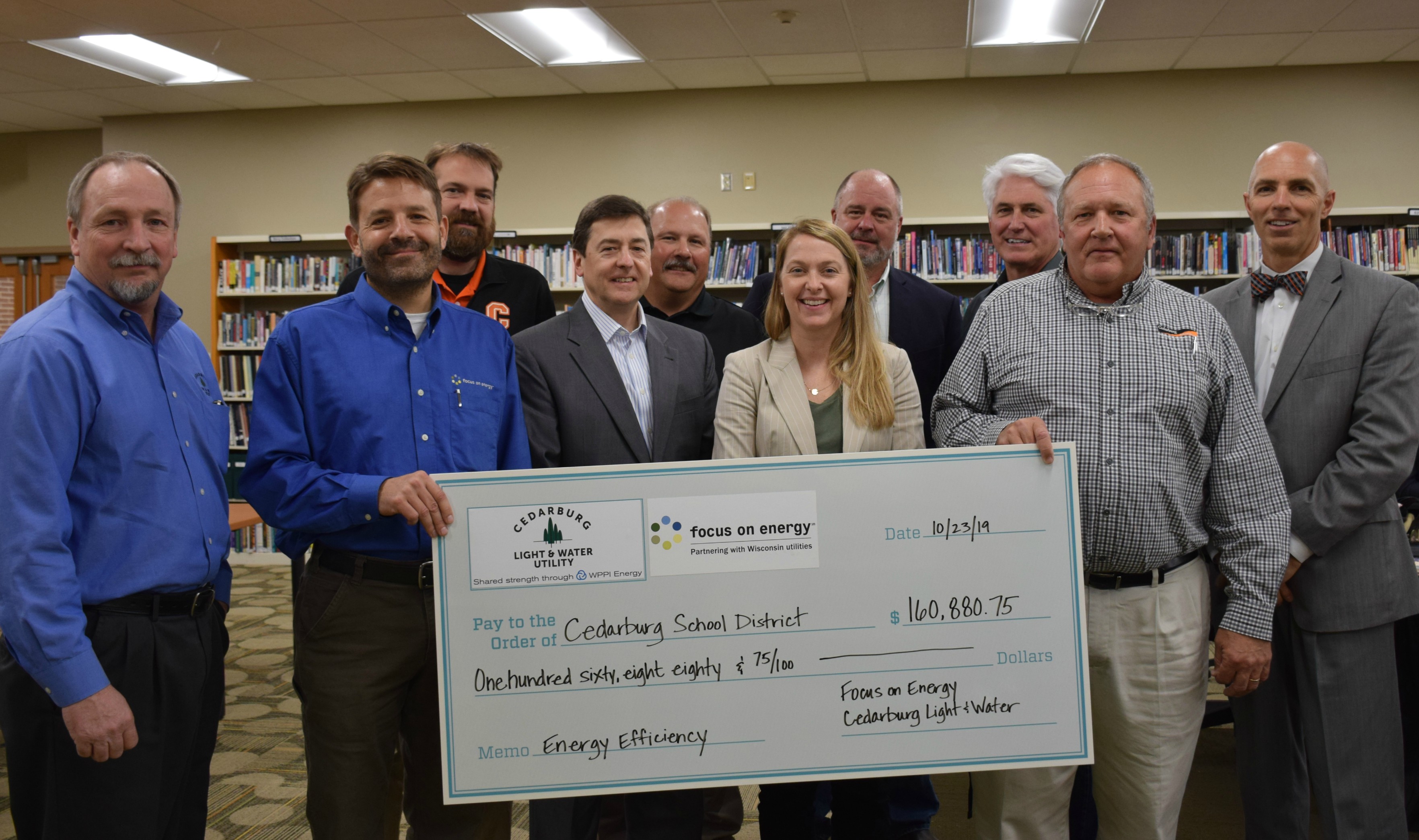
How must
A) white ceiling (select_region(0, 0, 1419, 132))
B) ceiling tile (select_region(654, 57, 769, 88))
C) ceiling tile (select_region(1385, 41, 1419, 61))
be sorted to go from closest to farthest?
1. white ceiling (select_region(0, 0, 1419, 132))
2. ceiling tile (select_region(1385, 41, 1419, 61))
3. ceiling tile (select_region(654, 57, 769, 88))

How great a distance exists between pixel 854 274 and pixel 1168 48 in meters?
5.07

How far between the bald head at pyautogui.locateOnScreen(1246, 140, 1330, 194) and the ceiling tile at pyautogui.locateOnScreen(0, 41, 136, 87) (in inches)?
285

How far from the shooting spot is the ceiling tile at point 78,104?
7141 mm

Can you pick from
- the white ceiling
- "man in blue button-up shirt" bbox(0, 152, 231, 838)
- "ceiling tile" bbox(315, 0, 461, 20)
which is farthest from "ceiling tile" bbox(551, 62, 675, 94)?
"man in blue button-up shirt" bbox(0, 152, 231, 838)

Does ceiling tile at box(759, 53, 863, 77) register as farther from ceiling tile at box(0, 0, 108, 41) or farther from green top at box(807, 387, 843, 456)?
green top at box(807, 387, 843, 456)

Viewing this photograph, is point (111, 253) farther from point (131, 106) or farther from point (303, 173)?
point (131, 106)

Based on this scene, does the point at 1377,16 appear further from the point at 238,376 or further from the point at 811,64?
the point at 238,376

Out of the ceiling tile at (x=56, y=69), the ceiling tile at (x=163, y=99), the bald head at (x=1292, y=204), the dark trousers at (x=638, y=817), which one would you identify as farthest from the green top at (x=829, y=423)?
the ceiling tile at (x=163, y=99)

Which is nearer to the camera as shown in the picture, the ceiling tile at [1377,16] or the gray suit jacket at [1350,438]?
the gray suit jacket at [1350,438]

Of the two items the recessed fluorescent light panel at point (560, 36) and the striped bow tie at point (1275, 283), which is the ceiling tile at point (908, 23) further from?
the striped bow tie at point (1275, 283)

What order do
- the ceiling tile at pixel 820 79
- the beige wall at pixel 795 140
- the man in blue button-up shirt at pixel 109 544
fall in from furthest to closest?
the ceiling tile at pixel 820 79, the beige wall at pixel 795 140, the man in blue button-up shirt at pixel 109 544

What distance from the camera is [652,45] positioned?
19.4 feet

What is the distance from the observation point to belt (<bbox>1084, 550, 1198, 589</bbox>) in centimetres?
196

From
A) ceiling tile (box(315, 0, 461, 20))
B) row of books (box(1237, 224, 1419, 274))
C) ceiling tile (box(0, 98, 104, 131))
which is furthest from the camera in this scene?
ceiling tile (box(0, 98, 104, 131))
